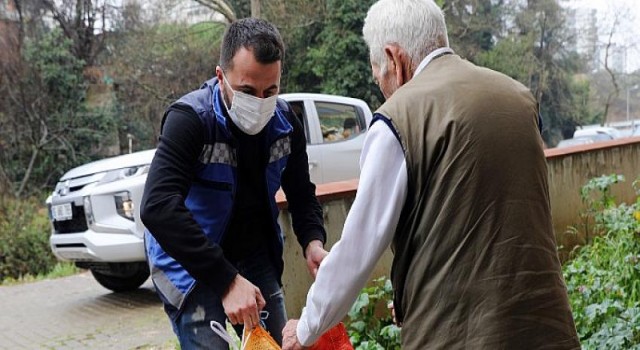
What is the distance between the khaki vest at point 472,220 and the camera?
1.60 meters

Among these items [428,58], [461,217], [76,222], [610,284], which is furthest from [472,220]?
[76,222]

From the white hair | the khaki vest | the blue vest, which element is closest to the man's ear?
the white hair

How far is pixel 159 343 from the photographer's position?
17.7 feet

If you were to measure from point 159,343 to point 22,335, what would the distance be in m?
1.62

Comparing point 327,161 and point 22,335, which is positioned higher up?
point 327,161

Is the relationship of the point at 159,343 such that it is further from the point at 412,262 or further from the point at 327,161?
the point at 412,262

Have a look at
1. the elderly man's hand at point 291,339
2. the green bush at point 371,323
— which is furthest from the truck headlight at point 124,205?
the elderly man's hand at point 291,339

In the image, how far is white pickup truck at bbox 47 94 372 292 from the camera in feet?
20.7

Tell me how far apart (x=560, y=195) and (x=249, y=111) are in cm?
486

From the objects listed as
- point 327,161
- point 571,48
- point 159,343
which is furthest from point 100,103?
point 571,48

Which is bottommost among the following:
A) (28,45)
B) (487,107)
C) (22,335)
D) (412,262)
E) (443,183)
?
(22,335)

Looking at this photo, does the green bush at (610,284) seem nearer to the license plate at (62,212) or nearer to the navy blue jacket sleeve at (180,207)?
the navy blue jacket sleeve at (180,207)

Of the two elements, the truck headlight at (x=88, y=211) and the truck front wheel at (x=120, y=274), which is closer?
the truck headlight at (x=88, y=211)

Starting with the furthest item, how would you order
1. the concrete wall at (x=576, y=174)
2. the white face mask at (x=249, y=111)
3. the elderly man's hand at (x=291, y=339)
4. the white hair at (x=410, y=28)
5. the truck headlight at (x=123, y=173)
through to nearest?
the truck headlight at (x=123, y=173), the concrete wall at (x=576, y=174), the white face mask at (x=249, y=111), the elderly man's hand at (x=291, y=339), the white hair at (x=410, y=28)
